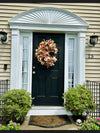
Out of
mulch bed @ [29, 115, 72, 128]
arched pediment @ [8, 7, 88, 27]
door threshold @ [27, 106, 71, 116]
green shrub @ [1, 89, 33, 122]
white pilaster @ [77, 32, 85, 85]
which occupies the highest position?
arched pediment @ [8, 7, 88, 27]

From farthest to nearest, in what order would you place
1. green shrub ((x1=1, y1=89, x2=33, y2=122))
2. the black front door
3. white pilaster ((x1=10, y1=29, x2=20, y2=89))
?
the black front door → white pilaster ((x1=10, y1=29, x2=20, y2=89)) → green shrub ((x1=1, y1=89, x2=33, y2=122))

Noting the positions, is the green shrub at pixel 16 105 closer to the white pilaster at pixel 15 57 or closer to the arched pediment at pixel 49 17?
the white pilaster at pixel 15 57

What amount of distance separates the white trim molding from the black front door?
15 cm

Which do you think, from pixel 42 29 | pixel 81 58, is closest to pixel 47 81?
pixel 81 58

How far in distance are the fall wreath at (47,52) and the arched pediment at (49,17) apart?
571 millimetres

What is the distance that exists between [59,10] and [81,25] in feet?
2.45

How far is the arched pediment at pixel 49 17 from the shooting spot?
9.62 ft

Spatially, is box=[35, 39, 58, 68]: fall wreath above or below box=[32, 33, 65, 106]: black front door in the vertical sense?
above

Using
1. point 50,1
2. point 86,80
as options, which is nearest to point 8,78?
point 86,80

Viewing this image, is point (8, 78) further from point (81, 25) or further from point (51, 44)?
point (81, 25)

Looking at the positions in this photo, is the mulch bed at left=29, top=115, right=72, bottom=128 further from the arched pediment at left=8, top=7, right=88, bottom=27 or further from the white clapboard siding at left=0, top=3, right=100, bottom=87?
the arched pediment at left=8, top=7, right=88, bottom=27

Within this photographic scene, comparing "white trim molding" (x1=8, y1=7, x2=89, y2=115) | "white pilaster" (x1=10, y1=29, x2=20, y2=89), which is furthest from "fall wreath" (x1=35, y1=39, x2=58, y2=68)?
"white pilaster" (x1=10, y1=29, x2=20, y2=89)

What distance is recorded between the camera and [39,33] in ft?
10.3

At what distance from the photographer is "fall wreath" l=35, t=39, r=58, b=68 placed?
2.93 m
